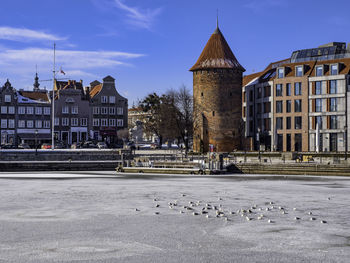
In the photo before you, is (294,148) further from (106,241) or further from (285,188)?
(106,241)

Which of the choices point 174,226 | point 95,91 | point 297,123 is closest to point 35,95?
point 95,91

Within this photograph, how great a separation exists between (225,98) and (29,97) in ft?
137

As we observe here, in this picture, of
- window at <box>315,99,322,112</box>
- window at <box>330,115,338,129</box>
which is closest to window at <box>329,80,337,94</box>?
window at <box>315,99,322,112</box>

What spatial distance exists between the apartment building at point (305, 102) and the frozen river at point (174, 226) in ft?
164

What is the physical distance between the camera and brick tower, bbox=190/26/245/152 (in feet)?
260

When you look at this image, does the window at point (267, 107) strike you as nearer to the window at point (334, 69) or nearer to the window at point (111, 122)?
the window at point (334, 69)

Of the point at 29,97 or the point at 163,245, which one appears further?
the point at 29,97

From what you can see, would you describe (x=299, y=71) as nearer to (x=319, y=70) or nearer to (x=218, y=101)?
(x=319, y=70)

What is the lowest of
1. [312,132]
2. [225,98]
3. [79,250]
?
[79,250]

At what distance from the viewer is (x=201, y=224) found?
61.5 ft

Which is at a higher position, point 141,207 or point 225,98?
point 225,98

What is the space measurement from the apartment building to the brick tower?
601cm

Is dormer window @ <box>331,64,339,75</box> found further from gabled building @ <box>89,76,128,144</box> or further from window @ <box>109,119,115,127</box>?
window @ <box>109,119,115,127</box>

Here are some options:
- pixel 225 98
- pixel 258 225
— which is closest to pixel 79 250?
pixel 258 225
